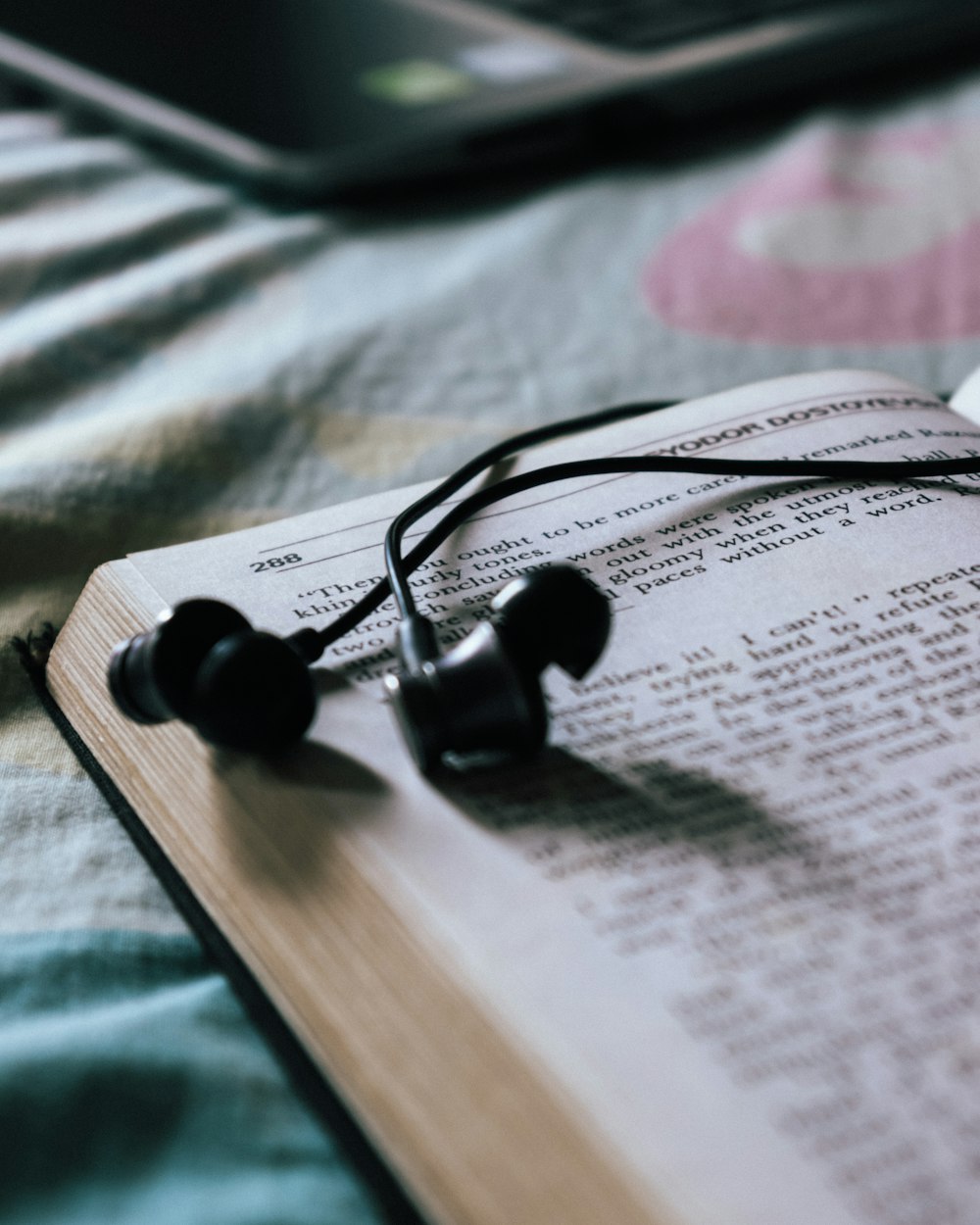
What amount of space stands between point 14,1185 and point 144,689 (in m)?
0.11

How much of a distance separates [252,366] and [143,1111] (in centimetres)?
41

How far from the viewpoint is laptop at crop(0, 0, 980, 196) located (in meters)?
0.79

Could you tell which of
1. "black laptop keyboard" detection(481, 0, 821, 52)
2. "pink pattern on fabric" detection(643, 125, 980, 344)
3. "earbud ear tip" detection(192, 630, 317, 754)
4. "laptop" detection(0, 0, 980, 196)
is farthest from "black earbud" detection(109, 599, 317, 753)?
"black laptop keyboard" detection(481, 0, 821, 52)

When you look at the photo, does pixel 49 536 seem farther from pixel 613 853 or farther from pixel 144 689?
pixel 613 853

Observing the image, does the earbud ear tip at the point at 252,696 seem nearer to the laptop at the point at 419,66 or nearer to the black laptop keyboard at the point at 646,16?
the laptop at the point at 419,66

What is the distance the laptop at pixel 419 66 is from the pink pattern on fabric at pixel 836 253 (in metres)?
0.13

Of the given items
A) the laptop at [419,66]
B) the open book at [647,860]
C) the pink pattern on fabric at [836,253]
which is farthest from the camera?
the laptop at [419,66]

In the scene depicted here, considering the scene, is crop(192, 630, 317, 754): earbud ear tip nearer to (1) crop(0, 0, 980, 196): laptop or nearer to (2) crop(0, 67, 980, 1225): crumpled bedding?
(2) crop(0, 67, 980, 1225): crumpled bedding

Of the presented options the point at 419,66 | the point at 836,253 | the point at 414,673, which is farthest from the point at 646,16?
the point at 414,673

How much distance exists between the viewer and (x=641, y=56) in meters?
0.89

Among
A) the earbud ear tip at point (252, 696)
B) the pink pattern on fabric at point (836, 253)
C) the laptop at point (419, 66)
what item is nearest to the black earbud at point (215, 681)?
the earbud ear tip at point (252, 696)

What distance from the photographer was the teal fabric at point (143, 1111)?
0.25m

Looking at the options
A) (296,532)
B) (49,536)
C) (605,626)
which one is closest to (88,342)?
(49,536)

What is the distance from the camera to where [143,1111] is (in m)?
0.27
